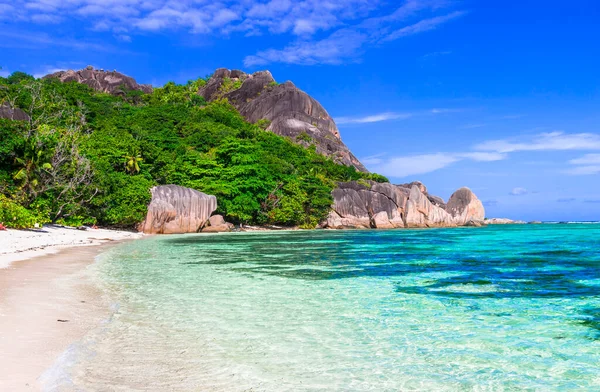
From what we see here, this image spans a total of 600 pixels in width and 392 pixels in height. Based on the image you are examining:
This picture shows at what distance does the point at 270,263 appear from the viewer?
488 inches

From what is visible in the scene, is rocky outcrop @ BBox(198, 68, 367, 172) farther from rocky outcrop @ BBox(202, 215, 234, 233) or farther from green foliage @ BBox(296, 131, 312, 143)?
rocky outcrop @ BBox(202, 215, 234, 233)

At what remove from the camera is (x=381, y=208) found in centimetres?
4684

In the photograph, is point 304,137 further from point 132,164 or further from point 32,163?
point 32,163

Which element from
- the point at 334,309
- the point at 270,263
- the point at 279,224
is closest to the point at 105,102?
the point at 279,224

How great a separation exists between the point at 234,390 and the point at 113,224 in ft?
94.6

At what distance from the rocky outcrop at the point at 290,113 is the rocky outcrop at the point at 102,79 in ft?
50.7

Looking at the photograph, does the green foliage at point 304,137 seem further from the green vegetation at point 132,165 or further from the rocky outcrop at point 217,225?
the rocky outcrop at point 217,225

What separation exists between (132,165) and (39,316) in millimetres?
29268

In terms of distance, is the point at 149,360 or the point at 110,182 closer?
the point at 149,360

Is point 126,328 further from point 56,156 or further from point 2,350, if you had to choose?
point 56,156

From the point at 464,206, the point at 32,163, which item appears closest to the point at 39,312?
the point at 32,163

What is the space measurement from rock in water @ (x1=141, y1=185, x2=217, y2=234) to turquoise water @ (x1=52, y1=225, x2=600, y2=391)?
68.8ft

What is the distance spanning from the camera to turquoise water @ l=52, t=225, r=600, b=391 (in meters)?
3.74

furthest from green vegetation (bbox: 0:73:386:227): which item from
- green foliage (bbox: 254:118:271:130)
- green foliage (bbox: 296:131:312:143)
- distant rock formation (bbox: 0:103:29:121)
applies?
green foliage (bbox: 254:118:271:130)
